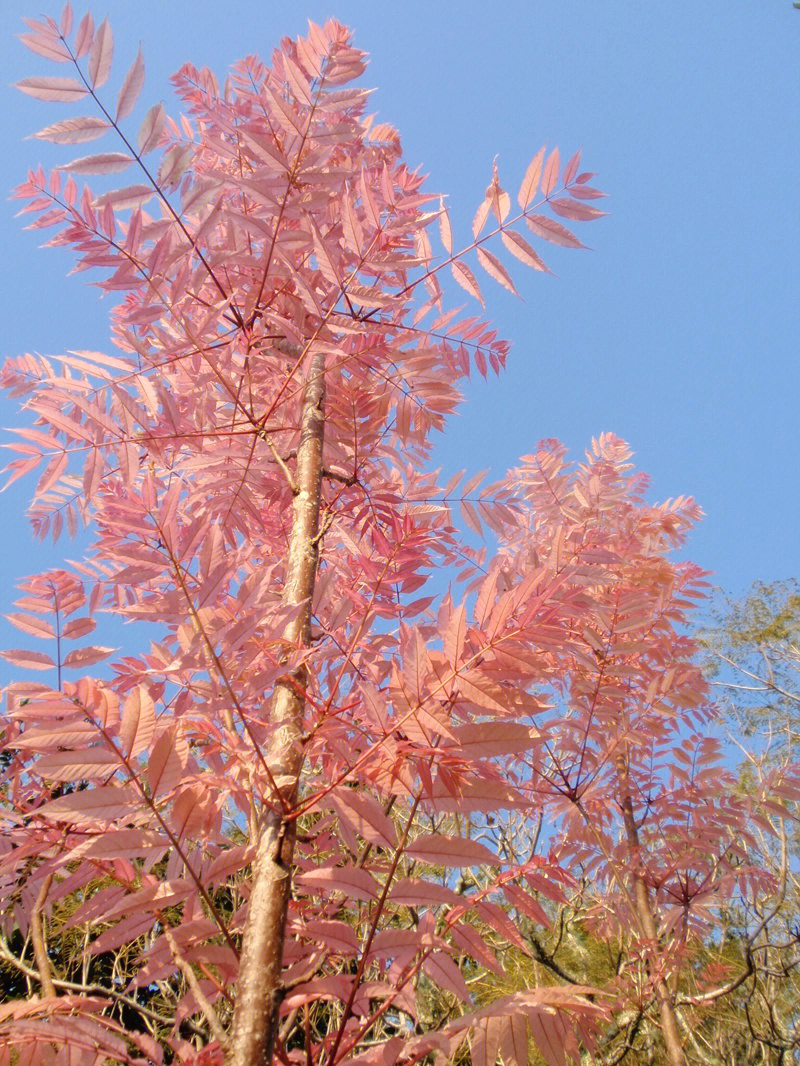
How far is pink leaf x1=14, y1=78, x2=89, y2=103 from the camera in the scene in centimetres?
115

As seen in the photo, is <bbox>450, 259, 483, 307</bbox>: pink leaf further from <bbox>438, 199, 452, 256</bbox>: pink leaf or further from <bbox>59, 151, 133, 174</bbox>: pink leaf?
<bbox>59, 151, 133, 174</bbox>: pink leaf

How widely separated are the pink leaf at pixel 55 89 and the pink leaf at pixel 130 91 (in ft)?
0.22

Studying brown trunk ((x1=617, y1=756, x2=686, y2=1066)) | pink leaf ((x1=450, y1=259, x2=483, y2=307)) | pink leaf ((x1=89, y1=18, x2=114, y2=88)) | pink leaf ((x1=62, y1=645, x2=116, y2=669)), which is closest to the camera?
pink leaf ((x1=62, y1=645, x2=116, y2=669))

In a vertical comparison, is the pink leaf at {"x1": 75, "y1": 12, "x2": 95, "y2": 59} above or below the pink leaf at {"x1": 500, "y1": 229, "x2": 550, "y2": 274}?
above

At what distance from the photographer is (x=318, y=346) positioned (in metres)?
1.26

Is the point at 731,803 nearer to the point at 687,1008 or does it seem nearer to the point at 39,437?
the point at 39,437

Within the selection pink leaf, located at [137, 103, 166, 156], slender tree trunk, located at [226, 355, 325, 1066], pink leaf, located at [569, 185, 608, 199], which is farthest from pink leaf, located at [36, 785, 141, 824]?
pink leaf, located at [569, 185, 608, 199]

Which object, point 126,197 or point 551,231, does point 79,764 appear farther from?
point 551,231

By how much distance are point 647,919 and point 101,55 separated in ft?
9.27

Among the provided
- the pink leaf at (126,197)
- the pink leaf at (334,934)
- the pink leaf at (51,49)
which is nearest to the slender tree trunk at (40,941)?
the pink leaf at (334,934)

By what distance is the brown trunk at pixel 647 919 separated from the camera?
199cm

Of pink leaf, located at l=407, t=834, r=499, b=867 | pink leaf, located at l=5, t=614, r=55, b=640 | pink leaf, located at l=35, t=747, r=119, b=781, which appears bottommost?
pink leaf, located at l=407, t=834, r=499, b=867

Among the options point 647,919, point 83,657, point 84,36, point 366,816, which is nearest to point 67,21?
point 84,36

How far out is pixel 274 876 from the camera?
907 millimetres
